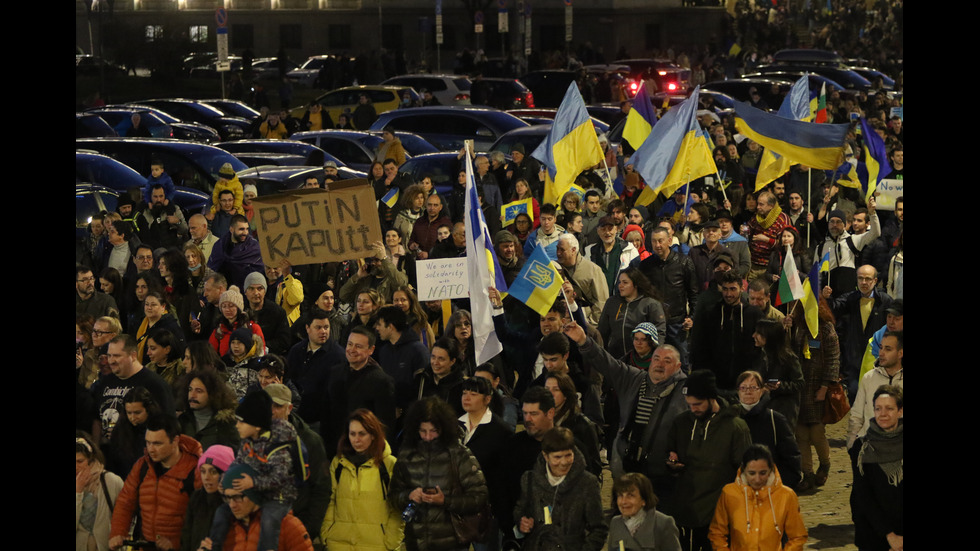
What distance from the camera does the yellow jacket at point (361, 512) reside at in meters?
7.73

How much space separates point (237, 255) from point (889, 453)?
664 cm

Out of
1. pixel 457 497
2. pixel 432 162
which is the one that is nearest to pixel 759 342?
pixel 457 497

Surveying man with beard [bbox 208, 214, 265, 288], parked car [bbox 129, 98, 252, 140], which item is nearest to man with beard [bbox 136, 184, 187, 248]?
man with beard [bbox 208, 214, 265, 288]

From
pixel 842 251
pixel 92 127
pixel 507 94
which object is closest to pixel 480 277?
pixel 842 251

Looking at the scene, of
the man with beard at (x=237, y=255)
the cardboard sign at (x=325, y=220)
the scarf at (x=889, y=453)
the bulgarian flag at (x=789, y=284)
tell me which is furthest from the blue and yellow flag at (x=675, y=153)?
the scarf at (x=889, y=453)

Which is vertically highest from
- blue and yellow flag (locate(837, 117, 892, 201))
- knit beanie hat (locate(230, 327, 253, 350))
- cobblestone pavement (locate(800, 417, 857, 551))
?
blue and yellow flag (locate(837, 117, 892, 201))

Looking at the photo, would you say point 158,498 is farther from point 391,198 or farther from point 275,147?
point 275,147

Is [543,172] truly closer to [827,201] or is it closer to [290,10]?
[827,201]

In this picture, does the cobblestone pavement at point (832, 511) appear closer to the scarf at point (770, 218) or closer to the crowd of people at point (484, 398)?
the crowd of people at point (484, 398)

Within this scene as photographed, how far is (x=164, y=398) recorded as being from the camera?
884cm

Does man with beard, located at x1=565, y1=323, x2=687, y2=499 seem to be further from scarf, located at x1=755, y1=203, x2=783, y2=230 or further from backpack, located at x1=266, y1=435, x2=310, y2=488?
scarf, located at x1=755, y1=203, x2=783, y2=230

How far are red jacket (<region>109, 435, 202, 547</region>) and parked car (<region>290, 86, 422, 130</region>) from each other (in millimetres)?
26259

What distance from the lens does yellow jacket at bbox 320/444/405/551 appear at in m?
7.73

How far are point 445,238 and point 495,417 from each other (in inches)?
185
